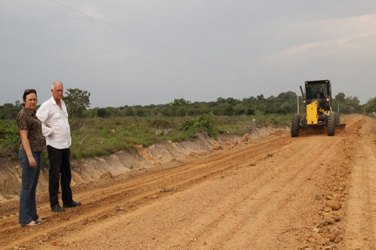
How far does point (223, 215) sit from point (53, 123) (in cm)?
300

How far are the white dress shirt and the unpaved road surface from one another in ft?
3.65

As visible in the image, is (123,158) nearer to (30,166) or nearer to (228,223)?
(30,166)

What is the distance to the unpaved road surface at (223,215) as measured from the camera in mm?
5133

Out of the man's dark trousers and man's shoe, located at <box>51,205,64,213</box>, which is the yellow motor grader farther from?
man's shoe, located at <box>51,205,64,213</box>

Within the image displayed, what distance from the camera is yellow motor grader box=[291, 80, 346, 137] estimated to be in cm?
1998

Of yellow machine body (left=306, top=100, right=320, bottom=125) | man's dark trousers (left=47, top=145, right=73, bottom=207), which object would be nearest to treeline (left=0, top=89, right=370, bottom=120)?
yellow machine body (left=306, top=100, right=320, bottom=125)

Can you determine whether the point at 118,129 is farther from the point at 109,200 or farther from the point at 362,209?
the point at 362,209

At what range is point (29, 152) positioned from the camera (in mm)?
6270

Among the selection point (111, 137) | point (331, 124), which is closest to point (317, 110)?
point (331, 124)

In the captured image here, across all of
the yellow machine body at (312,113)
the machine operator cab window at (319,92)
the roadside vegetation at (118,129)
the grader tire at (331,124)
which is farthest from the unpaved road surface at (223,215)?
the machine operator cab window at (319,92)

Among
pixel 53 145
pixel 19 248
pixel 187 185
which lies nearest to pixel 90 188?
pixel 187 185

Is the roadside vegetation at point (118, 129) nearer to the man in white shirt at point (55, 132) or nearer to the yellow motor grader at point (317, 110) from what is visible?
the man in white shirt at point (55, 132)

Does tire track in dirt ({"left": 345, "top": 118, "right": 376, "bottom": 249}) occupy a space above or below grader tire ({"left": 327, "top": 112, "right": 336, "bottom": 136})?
below

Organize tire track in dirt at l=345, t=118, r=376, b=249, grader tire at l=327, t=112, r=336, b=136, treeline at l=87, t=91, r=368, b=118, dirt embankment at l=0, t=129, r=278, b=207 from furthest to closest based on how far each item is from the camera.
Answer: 1. treeline at l=87, t=91, r=368, b=118
2. grader tire at l=327, t=112, r=336, b=136
3. dirt embankment at l=0, t=129, r=278, b=207
4. tire track in dirt at l=345, t=118, r=376, b=249
